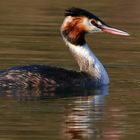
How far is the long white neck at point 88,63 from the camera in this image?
56.9 feet

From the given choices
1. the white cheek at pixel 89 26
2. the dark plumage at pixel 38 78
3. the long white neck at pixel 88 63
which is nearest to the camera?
the dark plumage at pixel 38 78

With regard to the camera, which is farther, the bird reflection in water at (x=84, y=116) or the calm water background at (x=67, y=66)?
the calm water background at (x=67, y=66)

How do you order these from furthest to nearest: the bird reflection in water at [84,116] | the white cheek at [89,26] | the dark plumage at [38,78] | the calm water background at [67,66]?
the white cheek at [89,26], the dark plumage at [38,78], the calm water background at [67,66], the bird reflection in water at [84,116]

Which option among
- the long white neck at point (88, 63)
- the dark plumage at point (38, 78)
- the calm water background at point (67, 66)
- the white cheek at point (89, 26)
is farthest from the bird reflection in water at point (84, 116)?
the white cheek at point (89, 26)

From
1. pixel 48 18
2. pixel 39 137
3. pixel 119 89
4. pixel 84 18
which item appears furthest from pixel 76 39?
pixel 48 18

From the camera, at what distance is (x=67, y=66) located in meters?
18.6

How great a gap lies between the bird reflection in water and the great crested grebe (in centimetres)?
58

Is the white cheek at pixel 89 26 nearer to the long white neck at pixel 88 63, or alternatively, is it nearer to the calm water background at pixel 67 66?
the long white neck at pixel 88 63

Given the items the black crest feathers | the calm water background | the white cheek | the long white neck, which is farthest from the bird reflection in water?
the black crest feathers

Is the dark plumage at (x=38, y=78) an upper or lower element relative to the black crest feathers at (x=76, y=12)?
lower

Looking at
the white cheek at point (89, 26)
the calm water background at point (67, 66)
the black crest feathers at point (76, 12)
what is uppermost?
the black crest feathers at point (76, 12)

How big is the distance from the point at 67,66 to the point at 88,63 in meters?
1.10

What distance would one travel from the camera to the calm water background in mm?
13422

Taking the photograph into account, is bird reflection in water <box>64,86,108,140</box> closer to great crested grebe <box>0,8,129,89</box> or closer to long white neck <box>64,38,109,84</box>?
great crested grebe <box>0,8,129,89</box>
